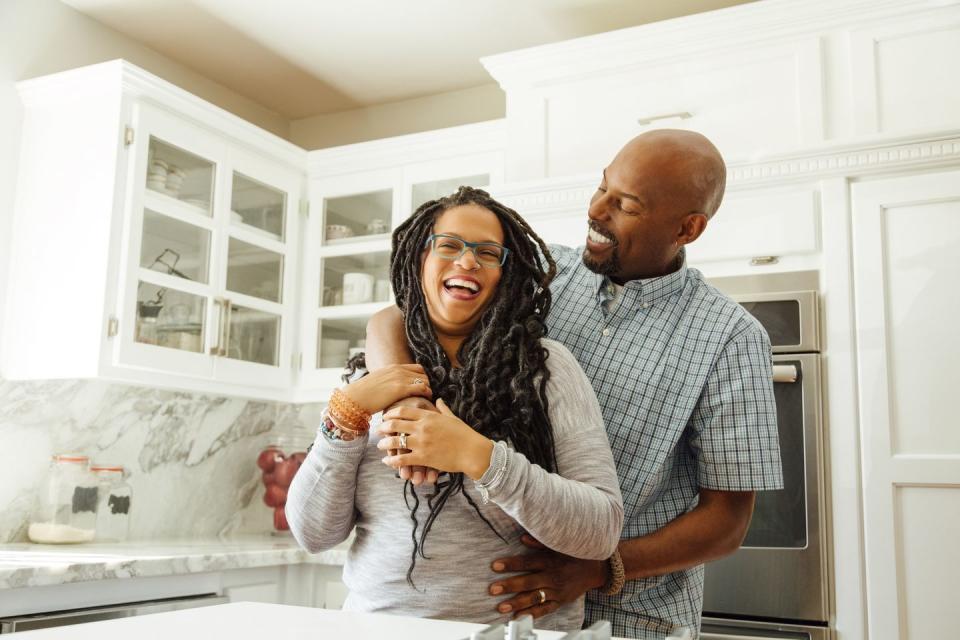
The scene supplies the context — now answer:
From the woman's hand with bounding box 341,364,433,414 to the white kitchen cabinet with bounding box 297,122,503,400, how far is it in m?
2.06

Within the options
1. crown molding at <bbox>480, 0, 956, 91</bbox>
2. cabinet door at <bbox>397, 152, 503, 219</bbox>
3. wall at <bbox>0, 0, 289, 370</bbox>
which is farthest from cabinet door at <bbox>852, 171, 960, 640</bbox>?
wall at <bbox>0, 0, 289, 370</bbox>

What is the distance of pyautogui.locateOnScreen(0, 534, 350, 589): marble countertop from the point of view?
199 centimetres

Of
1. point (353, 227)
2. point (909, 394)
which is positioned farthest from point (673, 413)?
point (353, 227)

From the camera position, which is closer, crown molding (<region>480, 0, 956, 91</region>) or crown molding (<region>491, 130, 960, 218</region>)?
crown molding (<region>491, 130, 960, 218</region>)

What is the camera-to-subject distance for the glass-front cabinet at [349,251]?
10.6ft

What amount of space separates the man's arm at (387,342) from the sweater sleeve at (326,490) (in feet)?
0.48

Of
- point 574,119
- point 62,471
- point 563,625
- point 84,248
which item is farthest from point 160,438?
point 563,625

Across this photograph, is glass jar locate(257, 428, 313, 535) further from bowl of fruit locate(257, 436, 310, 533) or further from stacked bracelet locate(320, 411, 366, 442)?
stacked bracelet locate(320, 411, 366, 442)

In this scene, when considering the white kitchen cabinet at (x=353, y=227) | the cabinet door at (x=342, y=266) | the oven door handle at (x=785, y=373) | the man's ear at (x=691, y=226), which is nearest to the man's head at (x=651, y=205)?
the man's ear at (x=691, y=226)

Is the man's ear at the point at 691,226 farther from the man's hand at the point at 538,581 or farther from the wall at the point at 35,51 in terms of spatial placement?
the wall at the point at 35,51

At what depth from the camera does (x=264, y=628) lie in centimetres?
83

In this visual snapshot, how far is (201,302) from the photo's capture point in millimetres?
2865

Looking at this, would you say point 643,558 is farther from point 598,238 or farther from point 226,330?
point 226,330

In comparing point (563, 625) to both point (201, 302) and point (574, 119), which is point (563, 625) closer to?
point (574, 119)
